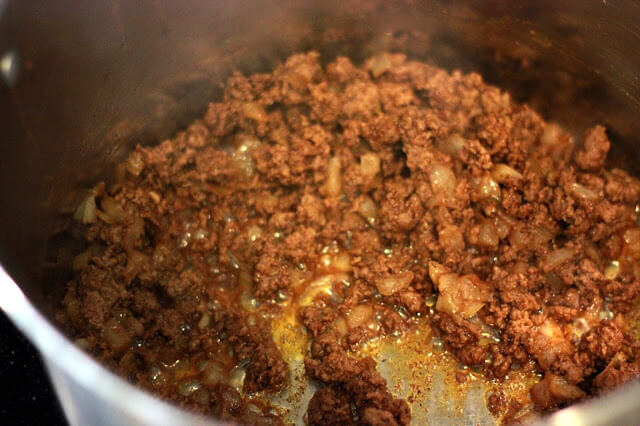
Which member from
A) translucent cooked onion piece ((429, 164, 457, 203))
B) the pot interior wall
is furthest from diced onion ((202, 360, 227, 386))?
translucent cooked onion piece ((429, 164, 457, 203))

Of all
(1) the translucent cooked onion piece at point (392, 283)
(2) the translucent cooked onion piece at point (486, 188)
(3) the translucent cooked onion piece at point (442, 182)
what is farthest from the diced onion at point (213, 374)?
(2) the translucent cooked onion piece at point (486, 188)

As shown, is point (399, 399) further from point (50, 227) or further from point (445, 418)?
point (50, 227)

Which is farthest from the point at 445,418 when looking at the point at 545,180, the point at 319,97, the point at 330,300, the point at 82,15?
the point at 82,15

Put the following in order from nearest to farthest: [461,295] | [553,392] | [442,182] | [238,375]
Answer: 1. [553,392]
2. [238,375]
3. [461,295]
4. [442,182]

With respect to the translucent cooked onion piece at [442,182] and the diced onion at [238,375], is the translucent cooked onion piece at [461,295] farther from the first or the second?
the diced onion at [238,375]

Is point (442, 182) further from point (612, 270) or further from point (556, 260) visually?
point (612, 270)

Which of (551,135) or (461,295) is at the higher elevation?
(551,135)

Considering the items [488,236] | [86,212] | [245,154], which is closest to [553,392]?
[488,236]
